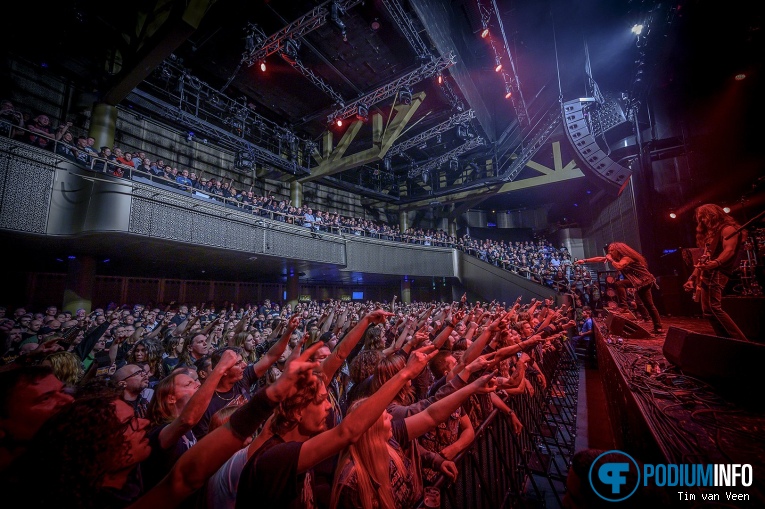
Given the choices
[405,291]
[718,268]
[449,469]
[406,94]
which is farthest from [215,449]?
[405,291]

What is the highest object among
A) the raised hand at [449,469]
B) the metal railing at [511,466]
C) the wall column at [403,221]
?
the wall column at [403,221]

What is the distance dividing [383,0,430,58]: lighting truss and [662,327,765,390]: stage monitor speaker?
9712 millimetres

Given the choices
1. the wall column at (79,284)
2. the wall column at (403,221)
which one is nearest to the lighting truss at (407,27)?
the wall column at (403,221)

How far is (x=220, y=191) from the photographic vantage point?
10.2 m

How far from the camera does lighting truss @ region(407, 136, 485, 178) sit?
49.8ft

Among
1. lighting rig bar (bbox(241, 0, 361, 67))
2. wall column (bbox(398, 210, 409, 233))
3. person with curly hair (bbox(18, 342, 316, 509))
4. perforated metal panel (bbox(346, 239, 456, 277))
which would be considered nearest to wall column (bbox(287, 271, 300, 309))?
perforated metal panel (bbox(346, 239, 456, 277))

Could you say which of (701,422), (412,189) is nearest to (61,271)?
(701,422)

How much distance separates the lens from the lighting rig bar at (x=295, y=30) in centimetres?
805

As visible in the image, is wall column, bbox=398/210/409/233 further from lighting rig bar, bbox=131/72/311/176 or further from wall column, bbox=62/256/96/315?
wall column, bbox=62/256/96/315

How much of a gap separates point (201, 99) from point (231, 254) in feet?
19.8

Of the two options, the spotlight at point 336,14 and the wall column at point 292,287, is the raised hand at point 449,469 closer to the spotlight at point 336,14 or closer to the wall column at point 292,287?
the spotlight at point 336,14

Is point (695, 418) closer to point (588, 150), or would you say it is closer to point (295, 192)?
point (588, 150)

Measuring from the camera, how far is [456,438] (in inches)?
91.4

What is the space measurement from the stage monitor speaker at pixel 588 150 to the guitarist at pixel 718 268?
6.33 m
